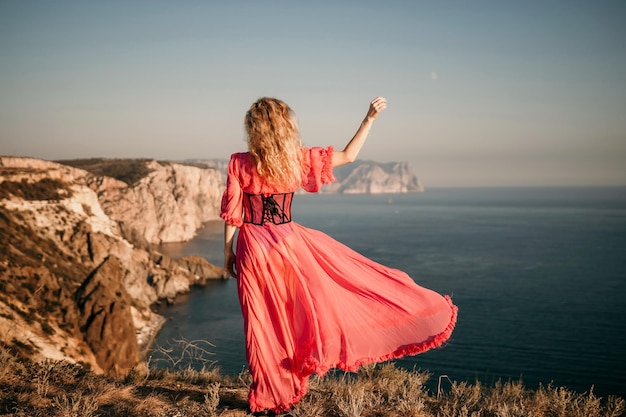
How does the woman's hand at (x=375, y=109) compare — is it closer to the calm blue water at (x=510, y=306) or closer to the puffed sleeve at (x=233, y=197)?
the puffed sleeve at (x=233, y=197)

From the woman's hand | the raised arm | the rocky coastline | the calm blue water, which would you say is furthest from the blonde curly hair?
the calm blue water

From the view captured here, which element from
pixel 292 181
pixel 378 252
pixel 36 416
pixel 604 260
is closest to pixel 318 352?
pixel 292 181

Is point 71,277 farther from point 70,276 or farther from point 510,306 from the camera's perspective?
point 510,306

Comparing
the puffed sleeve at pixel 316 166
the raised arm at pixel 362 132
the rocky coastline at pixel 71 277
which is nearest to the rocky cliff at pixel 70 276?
the rocky coastline at pixel 71 277

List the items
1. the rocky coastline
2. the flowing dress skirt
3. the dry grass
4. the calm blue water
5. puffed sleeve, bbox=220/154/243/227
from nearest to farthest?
the flowing dress skirt → puffed sleeve, bbox=220/154/243/227 → the dry grass → the rocky coastline → the calm blue water

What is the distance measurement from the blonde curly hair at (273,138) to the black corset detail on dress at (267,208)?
0.67 ft

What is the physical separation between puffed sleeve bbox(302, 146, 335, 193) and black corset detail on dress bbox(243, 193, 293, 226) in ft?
0.79

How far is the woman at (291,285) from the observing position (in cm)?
367

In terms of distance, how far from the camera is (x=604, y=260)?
70.3 meters

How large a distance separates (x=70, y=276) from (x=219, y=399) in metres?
30.5

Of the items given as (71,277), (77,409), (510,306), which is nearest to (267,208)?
(77,409)

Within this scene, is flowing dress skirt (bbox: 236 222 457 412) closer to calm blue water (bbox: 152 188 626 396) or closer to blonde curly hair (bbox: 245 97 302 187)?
blonde curly hair (bbox: 245 97 302 187)

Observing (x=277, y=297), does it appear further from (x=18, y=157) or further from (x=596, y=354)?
(x=18, y=157)

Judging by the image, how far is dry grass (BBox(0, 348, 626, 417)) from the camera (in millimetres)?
4203
